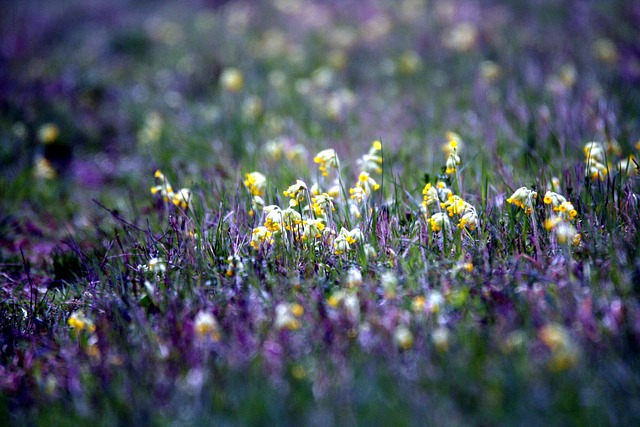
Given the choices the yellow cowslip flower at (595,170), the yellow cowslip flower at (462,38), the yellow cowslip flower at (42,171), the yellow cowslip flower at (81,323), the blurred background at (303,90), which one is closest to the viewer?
the yellow cowslip flower at (81,323)

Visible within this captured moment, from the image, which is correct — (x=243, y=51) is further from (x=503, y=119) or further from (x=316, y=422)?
(x=316, y=422)

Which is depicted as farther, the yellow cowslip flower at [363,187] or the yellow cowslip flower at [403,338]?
the yellow cowslip flower at [363,187]

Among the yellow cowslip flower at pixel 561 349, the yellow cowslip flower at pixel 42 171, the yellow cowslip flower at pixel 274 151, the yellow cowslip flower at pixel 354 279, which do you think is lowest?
the yellow cowslip flower at pixel 561 349

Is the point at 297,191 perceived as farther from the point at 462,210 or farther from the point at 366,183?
the point at 462,210

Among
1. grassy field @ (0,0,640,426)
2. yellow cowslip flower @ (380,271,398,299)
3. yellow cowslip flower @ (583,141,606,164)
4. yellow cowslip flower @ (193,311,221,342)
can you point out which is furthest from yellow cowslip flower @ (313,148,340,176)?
yellow cowslip flower @ (583,141,606,164)

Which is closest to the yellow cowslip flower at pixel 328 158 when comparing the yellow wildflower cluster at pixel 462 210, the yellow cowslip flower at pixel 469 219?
the yellow wildflower cluster at pixel 462 210

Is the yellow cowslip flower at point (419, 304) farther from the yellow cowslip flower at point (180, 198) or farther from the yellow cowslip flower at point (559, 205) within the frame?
the yellow cowslip flower at point (180, 198)
